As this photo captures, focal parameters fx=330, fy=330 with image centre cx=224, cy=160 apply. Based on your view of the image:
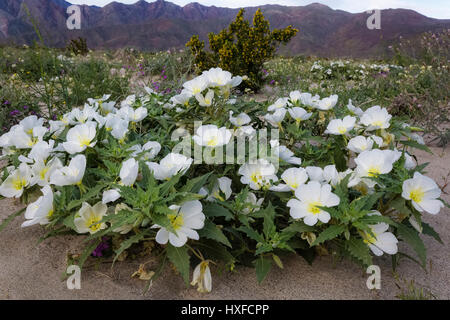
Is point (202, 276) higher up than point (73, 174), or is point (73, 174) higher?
point (73, 174)

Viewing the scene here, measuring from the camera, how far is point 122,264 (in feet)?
4.73

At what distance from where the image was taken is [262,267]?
4.12 ft

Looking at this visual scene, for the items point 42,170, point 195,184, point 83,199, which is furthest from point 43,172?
point 195,184

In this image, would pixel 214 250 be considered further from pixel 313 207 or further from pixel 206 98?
pixel 206 98

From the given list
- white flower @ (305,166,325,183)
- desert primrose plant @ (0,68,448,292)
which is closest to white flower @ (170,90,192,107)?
desert primrose plant @ (0,68,448,292)

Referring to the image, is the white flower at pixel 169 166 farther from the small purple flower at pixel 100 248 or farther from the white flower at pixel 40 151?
the white flower at pixel 40 151

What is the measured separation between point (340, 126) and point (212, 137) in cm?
71

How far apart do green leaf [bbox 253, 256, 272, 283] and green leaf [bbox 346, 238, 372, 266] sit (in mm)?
307

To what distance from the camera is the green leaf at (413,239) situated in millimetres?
1234

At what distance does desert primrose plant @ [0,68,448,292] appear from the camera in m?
1.15

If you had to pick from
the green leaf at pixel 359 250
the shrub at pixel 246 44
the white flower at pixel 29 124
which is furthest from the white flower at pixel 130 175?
the shrub at pixel 246 44

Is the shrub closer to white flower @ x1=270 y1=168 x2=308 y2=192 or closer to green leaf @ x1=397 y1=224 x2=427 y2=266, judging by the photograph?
white flower @ x1=270 y1=168 x2=308 y2=192
